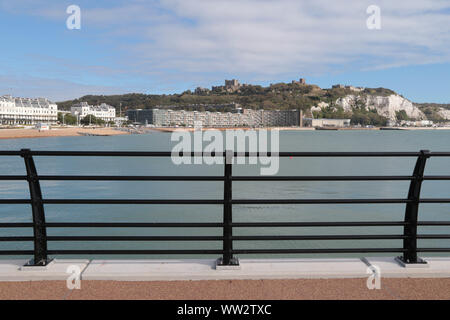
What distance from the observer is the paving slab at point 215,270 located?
3.49m

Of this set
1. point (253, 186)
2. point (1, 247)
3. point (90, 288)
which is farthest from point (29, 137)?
point (90, 288)

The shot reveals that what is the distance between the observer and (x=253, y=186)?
24844 mm

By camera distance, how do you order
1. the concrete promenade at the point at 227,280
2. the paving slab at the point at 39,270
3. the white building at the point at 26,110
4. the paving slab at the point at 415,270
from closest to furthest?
the concrete promenade at the point at 227,280
the paving slab at the point at 39,270
the paving slab at the point at 415,270
the white building at the point at 26,110

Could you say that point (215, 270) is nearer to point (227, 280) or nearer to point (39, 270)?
point (227, 280)

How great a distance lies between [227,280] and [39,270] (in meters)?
1.69

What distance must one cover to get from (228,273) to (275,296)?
54 centimetres

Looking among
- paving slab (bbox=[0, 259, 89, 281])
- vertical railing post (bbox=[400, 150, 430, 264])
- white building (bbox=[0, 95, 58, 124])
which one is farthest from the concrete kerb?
white building (bbox=[0, 95, 58, 124])

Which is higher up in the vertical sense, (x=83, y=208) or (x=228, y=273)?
(x=228, y=273)

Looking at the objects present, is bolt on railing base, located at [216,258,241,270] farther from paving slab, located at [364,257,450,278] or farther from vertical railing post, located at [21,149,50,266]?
vertical railing post, located at [21,149,50,266]

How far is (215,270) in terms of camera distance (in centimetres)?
362

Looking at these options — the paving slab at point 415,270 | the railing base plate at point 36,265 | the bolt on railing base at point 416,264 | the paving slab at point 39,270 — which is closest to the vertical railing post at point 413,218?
the bolt on railing base at point 416,264

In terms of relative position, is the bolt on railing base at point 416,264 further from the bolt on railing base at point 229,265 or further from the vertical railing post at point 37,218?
the vertical railing post at point 37,218
